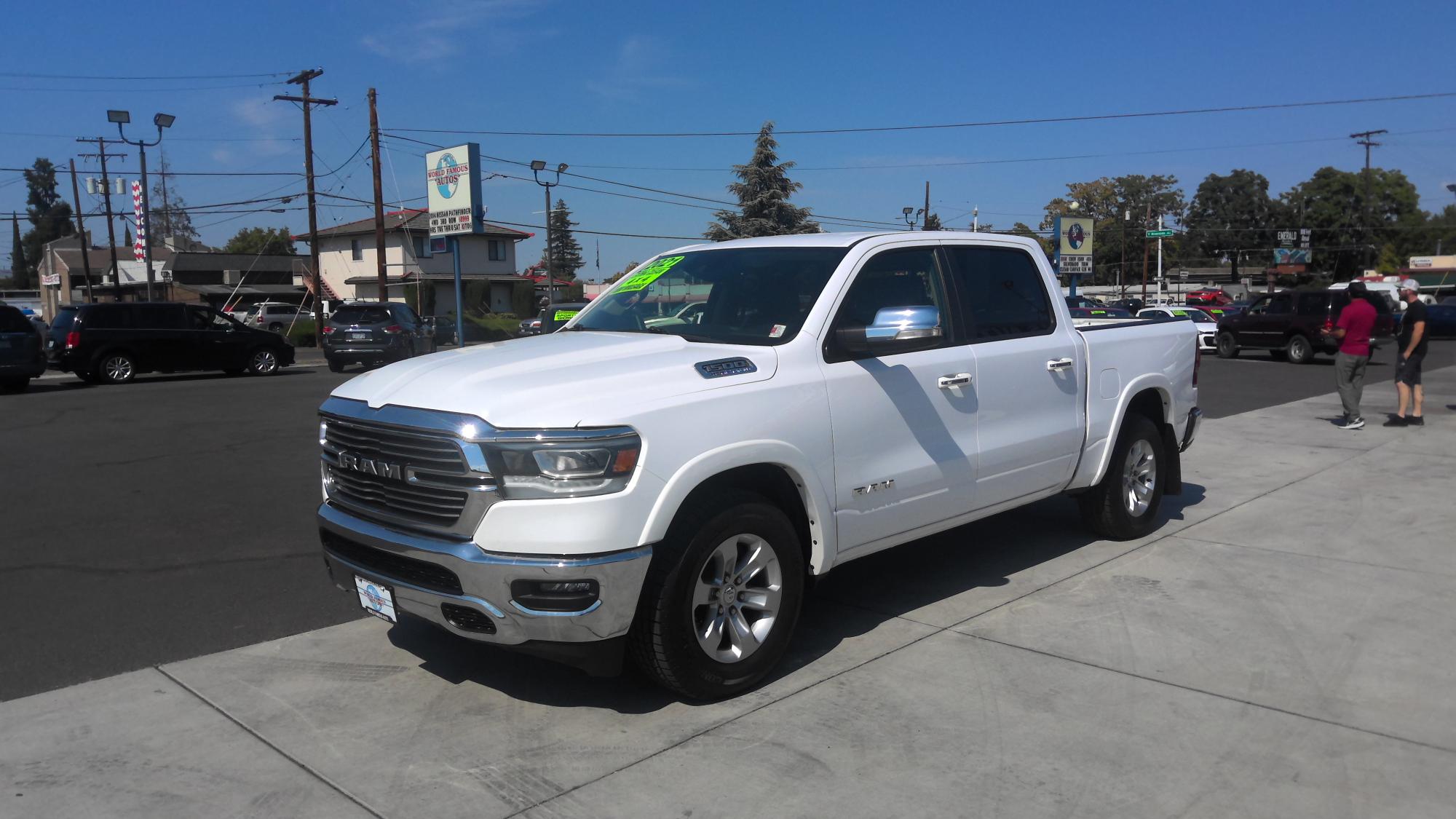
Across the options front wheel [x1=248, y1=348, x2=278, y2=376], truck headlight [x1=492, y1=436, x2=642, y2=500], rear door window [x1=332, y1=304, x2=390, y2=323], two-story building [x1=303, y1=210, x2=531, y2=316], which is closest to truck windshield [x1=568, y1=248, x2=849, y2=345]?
truck headlight [x1=492, y1=436, x2=642, y2=500]

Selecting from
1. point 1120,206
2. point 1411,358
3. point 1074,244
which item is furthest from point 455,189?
point 1120,206

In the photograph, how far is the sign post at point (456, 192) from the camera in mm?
14052

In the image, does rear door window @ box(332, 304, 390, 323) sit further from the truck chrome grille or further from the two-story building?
the two-story building

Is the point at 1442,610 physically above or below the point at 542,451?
below

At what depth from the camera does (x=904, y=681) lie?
4.55 metres

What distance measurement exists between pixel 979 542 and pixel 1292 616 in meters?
2.08

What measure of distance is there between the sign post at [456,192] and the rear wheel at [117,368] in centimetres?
820

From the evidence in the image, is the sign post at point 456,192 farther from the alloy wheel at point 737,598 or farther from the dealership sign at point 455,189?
the alloy wheel at point 737,598

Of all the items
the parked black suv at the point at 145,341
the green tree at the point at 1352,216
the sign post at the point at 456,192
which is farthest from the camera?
the green tree at the point at 1352,216

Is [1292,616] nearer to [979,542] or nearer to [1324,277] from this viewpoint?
[979,542]

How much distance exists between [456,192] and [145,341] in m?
9.78

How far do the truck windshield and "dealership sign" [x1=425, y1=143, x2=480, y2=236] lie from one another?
8.90 m

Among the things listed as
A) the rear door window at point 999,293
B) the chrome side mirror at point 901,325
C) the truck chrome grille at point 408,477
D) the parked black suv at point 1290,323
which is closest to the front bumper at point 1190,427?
the rear door window at point 999,293

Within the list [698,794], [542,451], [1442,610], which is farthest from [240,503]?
[1442,610]
